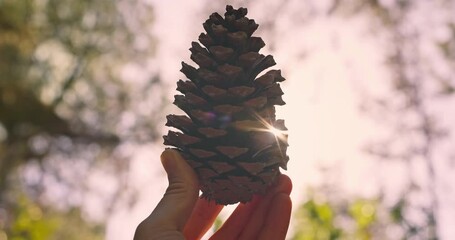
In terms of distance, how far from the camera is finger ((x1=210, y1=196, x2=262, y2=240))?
5.71ft

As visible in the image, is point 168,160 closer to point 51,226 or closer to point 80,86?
point 51,226

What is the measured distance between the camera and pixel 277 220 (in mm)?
1625

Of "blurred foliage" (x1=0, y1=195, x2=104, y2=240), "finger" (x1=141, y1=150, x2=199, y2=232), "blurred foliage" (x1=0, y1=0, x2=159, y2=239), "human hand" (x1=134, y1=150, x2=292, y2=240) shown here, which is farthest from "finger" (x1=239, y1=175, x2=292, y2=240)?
"blurred foliage" (x1=0, y1=0, x2=159, y2=239)

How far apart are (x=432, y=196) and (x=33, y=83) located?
10969mm

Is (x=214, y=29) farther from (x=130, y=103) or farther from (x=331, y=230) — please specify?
(x=130, y=103)

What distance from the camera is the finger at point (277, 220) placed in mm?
1625

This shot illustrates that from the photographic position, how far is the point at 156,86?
17.4 meters

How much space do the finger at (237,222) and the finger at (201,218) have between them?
0.15ft

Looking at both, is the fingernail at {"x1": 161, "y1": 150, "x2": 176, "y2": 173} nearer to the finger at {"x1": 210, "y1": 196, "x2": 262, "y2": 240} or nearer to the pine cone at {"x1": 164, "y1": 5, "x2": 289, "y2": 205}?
the pine cone at {"x1": 164, "y1": 5, "x2": 289, "y2": 205}

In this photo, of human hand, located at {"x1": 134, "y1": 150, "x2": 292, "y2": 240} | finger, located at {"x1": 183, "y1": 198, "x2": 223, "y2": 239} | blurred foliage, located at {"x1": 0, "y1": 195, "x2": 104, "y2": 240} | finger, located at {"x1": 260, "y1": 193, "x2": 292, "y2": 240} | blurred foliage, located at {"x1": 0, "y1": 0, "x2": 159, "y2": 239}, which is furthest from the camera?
blurred foliage, located at {"x1": 0, "y1": 0, "x2": 159, "y2": 239}

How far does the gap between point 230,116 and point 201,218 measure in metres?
0.34

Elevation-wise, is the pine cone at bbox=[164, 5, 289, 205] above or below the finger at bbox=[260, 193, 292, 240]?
above

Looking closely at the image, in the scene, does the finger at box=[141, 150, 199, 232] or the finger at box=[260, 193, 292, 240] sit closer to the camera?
the finger at box=[141, 150, 199, 232]

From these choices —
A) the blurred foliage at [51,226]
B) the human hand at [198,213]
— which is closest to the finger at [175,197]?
the human hand at [198,213]
